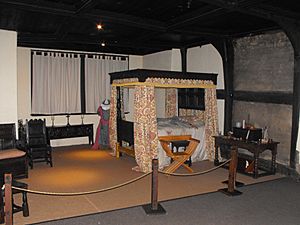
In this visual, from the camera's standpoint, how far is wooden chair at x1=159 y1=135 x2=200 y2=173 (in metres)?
5.89

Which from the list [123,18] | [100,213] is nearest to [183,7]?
[123,18]

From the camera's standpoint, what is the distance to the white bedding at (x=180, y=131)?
6.34m

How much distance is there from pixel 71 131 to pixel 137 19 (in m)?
4.12

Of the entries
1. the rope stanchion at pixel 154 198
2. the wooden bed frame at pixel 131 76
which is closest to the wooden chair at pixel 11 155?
the wooden bed frame at pixel 131 76

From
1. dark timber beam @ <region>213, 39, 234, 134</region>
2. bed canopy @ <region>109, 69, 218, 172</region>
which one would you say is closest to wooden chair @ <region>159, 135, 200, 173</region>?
bed canopy @ <region>109, 69, 218, 172</region>

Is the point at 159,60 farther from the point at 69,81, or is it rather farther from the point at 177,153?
the point at 177,153

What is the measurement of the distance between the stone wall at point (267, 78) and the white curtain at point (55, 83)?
4.64 meters

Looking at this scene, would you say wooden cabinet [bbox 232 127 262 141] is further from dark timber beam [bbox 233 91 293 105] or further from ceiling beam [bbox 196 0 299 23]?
ceiling beam [bbox 196 0 299 23]

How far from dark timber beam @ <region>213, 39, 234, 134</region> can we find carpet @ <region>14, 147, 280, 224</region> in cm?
121

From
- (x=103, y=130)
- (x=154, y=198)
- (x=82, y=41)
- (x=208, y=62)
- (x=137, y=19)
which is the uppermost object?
(x=137, y=19)

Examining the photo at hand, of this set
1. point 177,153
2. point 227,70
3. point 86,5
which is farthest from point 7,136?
point 227,70

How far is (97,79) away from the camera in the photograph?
9.20m

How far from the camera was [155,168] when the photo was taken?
158 inches

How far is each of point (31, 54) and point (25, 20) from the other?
112 inches
